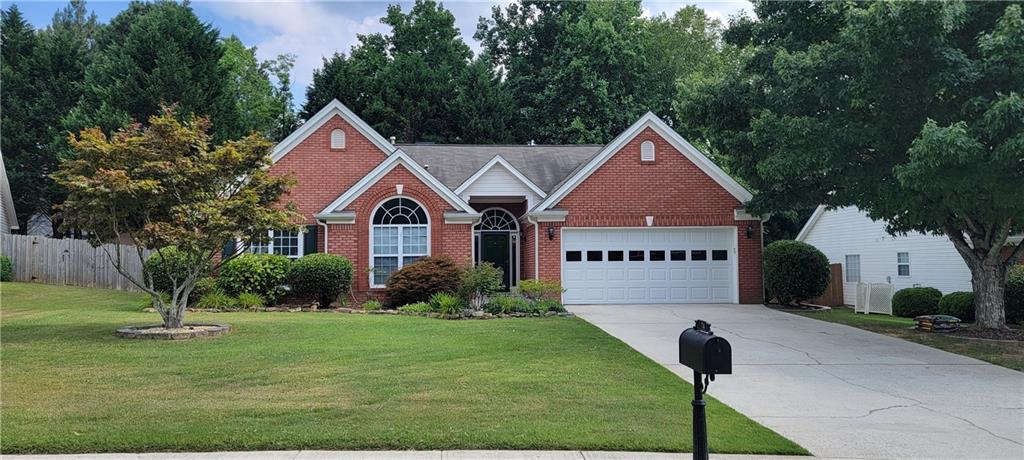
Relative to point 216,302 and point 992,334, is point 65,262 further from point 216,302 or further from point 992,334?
point 992,334

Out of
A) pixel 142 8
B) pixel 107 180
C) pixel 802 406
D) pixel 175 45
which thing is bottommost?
pixel 802 406

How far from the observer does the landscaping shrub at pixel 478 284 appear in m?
17.8

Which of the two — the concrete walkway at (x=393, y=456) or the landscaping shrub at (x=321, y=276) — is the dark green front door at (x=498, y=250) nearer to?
the landscaping shrub at (x=321, y=276)

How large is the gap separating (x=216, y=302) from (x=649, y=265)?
1208 cm

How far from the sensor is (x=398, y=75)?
38.0m

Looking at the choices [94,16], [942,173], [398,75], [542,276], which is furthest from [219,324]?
[94,16]

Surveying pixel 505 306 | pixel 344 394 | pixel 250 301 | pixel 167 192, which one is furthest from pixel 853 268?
pixel 344 394

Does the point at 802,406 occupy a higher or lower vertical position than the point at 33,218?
lower

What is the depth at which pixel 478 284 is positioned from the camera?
17844mm

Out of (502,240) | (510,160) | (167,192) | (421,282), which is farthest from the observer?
(510,160)

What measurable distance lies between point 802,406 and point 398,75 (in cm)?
3285

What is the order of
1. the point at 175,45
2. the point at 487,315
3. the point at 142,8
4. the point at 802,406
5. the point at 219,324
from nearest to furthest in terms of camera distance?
the point at 802,406
the point at 219,324
the point at 487,315
the point at 175,45
the point at 142,8

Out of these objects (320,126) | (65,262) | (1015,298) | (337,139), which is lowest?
(1015,298)

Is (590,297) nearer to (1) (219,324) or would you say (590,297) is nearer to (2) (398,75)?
(1) (219,324)
